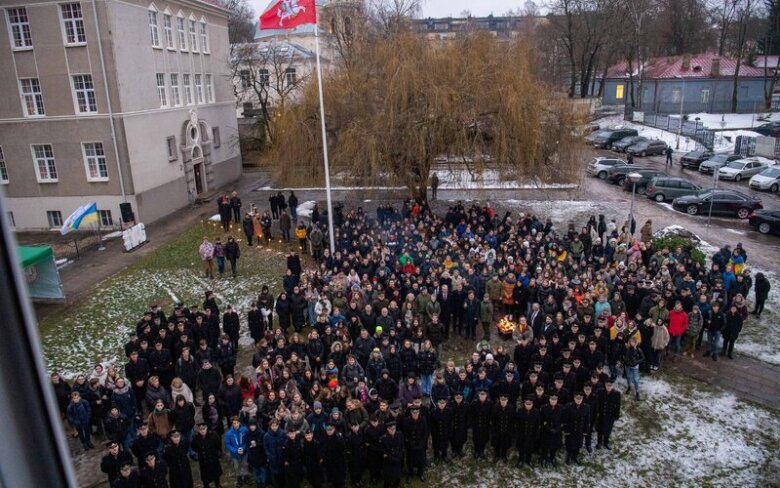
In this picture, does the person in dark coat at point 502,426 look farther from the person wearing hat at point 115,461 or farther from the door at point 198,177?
the door at point 198,177

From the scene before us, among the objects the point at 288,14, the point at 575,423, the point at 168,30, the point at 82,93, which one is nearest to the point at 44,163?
the point at 82,93

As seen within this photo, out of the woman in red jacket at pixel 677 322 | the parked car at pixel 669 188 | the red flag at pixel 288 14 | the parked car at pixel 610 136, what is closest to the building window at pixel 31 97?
the red flag at pixel 288 14

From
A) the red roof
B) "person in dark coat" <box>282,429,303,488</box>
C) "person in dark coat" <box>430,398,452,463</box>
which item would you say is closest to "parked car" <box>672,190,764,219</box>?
"person in dark coat" <box>430,398,452,463</box>

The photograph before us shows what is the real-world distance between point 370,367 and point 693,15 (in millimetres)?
67036

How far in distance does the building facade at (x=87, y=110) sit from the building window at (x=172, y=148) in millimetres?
65

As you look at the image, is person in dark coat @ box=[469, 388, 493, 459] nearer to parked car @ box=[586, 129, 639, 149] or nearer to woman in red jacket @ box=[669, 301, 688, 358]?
woman in red jacket @ box=[669, 301, 688, 358]

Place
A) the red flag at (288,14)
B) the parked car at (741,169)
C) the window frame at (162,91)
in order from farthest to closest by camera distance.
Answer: the parked car at (741,169)
the window frame at (162,91)
the red flag at (288,14)

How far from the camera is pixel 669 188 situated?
29.3 m

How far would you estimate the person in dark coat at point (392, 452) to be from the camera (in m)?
9.80

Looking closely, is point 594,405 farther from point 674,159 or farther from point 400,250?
point 674,159

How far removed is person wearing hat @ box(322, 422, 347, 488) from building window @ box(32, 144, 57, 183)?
22.6 meters

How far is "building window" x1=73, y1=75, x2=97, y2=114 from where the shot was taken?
25.5m

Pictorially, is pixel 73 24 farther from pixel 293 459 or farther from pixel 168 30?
pixel 293 459


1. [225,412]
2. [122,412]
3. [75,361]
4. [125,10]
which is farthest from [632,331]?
[125,10]
